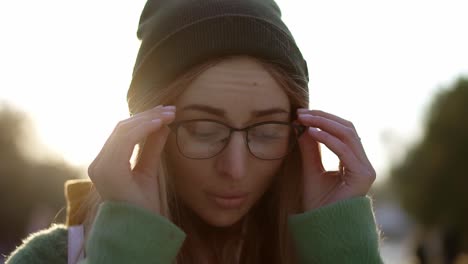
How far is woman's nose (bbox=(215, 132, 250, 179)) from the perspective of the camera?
157 inches

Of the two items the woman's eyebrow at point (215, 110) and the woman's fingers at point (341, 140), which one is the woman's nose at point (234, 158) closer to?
the woman's eyebrow at point (215, 110)

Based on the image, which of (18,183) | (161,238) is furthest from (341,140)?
(18,183)

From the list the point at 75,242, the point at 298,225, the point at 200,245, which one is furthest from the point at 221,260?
the point at 75,242

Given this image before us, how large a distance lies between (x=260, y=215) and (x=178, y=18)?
3.72 ft

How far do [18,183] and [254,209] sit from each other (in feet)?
169

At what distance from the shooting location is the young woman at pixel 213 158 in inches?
154

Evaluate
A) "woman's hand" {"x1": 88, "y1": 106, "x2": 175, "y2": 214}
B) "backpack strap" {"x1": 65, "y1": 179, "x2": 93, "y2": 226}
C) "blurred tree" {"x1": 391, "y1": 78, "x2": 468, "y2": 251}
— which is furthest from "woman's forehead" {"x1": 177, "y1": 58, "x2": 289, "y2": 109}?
"blurred tree" {"x1": 391, "y1": 78, "x2": 468, "y2": 251}

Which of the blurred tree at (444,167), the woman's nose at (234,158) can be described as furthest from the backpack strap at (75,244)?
the blurred tree at (444,167)

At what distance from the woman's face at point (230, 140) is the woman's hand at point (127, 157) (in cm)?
12

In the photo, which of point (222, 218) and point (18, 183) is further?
point (18, 183)

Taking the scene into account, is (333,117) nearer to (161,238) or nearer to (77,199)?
(161,238)

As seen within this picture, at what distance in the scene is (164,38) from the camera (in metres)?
4.19

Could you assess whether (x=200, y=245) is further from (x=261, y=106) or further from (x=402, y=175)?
(x=402, y=175)

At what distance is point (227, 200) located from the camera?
4.09 metres
